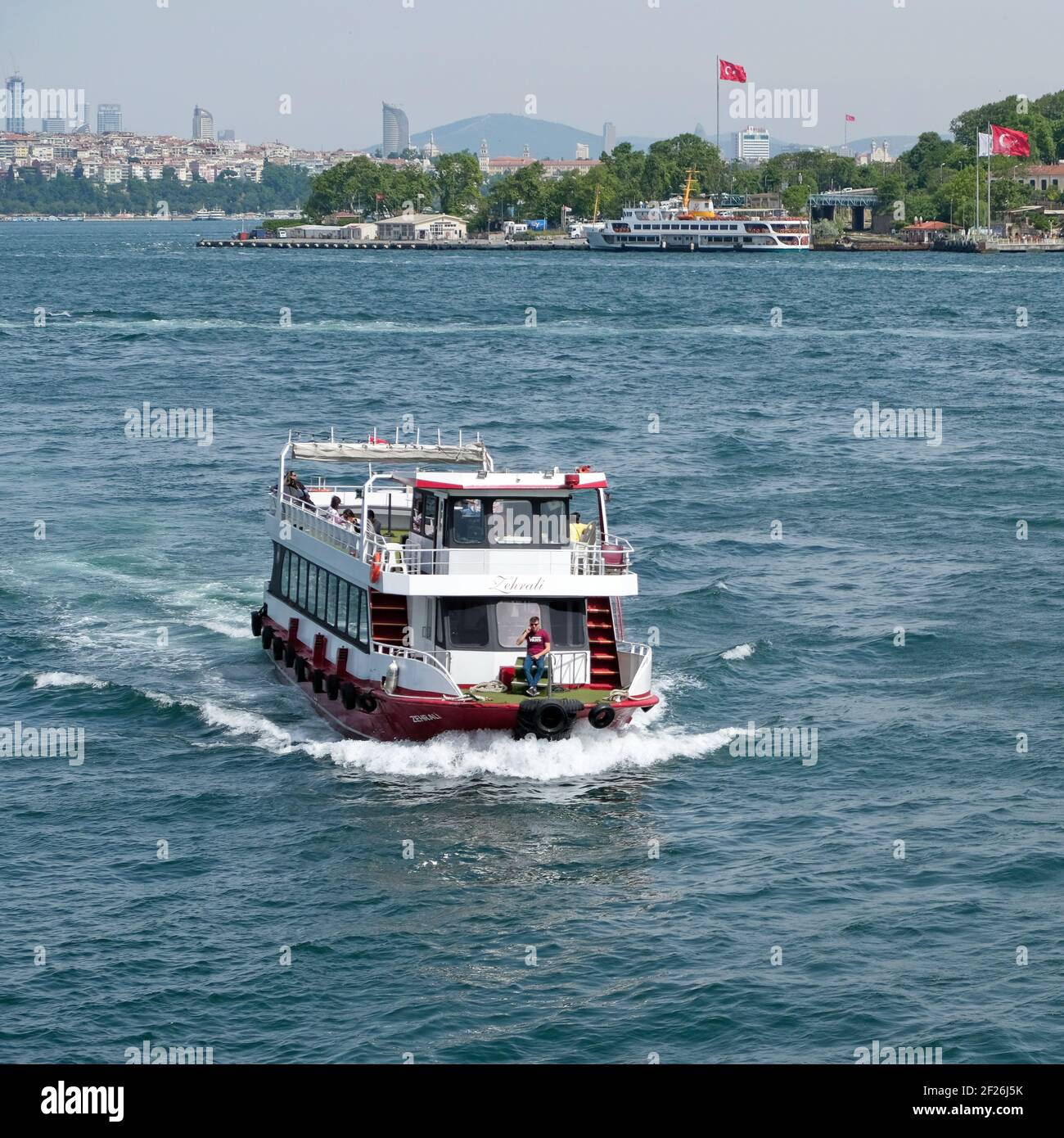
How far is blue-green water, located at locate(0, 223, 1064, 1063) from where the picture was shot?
82.3 ft

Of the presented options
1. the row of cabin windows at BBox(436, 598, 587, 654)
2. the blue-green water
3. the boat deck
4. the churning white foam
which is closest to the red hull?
the boat deck

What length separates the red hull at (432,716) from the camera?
34531 mm

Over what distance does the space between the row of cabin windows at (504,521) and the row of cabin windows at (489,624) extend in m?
1.31

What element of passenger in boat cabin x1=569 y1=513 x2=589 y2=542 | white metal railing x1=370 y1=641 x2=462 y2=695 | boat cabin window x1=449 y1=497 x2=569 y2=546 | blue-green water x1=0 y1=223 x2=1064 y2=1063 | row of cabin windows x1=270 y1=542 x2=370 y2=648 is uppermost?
boat cabin window x1=449 y1=497 x2=569 y2=546

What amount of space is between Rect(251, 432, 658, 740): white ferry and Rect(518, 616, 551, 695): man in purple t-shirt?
17 cm

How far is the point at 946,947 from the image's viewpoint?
27.0m

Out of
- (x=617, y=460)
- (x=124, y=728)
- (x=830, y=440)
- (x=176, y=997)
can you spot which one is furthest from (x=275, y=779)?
(x=830, y=440)

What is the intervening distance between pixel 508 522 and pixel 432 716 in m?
4.62

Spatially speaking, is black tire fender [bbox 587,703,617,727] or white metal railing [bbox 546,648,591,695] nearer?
black tire fender [bbox 587,703,617,727]

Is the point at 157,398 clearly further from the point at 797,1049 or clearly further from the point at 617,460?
the point at 797,1049

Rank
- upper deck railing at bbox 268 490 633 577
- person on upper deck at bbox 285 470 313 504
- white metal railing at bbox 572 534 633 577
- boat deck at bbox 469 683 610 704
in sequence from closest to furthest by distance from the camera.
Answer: boat deck at bbox 469 683 610 704 < upper deck railing at bbox 268 490 633 577 < white metal railing at bbox 572 534 633 577 < person on upper deck at bbox 285 470 313 504

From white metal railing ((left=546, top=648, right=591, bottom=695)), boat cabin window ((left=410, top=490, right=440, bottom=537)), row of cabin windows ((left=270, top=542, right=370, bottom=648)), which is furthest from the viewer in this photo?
row of cabin windows ((left=270, top=542, right=370, bottom=648))

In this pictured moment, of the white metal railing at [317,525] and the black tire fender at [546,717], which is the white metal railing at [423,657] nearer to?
the black tire fender at [546,717]

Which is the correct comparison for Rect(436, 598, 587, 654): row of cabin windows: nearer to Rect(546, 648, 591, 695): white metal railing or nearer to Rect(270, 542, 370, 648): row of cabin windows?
Rect(546, 648, 591, 695): white metal railing
